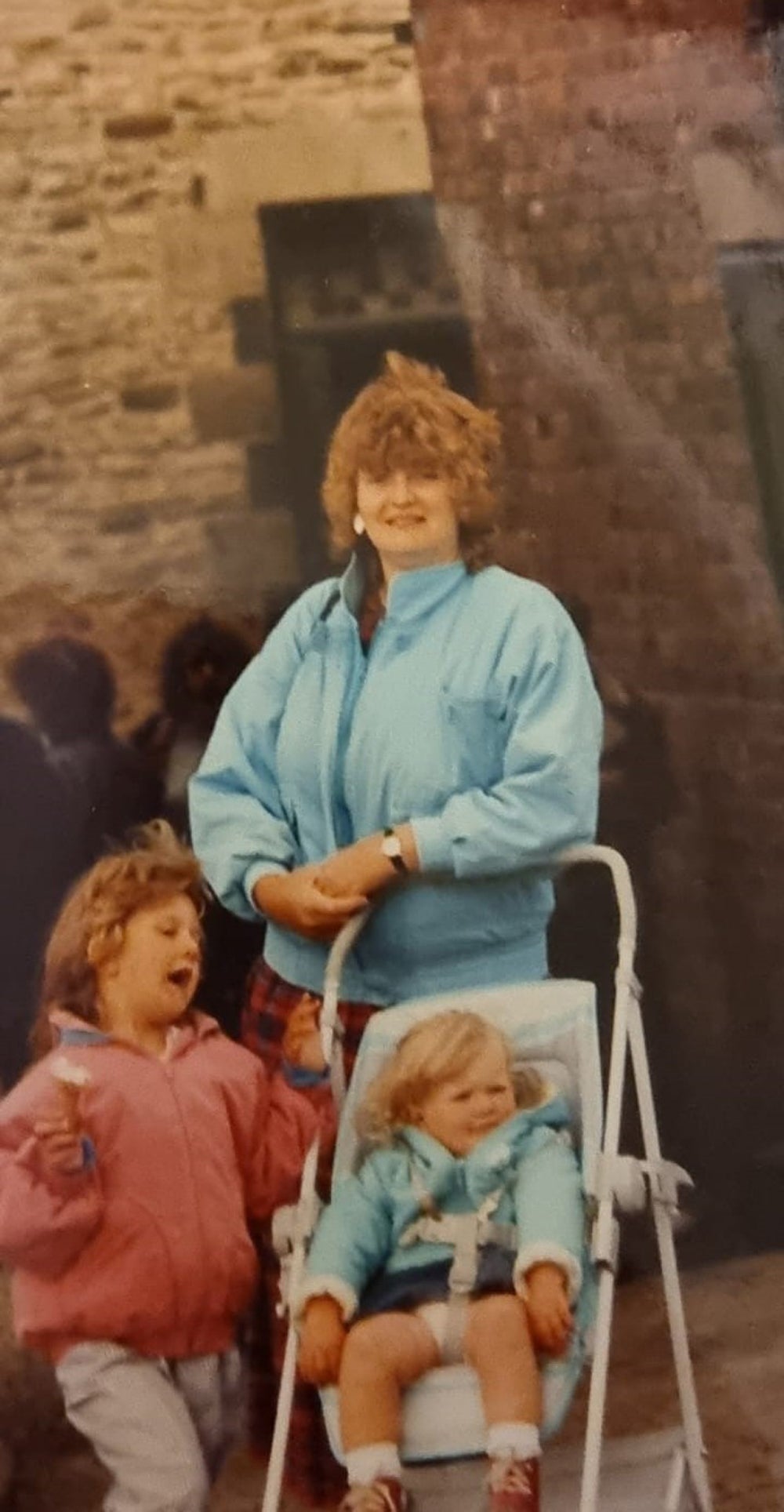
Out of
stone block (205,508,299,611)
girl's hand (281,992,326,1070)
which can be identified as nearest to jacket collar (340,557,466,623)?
stone block (205,508,299,611)

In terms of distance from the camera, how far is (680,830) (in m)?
2.00

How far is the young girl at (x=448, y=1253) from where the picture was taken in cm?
164

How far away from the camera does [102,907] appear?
6.37 feet

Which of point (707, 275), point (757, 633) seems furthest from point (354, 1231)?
point (707, 275)

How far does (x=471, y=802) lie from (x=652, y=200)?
84 centimetres

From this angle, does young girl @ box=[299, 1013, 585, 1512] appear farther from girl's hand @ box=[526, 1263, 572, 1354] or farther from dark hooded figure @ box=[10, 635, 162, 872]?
dark hooded figure @ box=[10, 635, 162, 872]

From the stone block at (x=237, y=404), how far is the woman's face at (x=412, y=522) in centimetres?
18

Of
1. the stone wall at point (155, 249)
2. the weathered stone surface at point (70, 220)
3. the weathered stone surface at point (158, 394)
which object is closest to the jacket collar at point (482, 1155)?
the stone wall at point (155, 249)

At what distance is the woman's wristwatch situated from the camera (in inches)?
73.4

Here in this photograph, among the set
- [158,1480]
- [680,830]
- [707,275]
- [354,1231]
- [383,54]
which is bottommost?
[158,1480]

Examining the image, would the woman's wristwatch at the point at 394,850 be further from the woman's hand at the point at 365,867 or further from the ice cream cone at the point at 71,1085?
the ice cream cone at the point at 71,1085

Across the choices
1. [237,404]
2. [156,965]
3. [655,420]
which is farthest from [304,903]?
[655,420]

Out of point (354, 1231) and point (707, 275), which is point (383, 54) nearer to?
point (707, 275)

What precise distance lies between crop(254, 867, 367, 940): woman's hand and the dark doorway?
46cm
